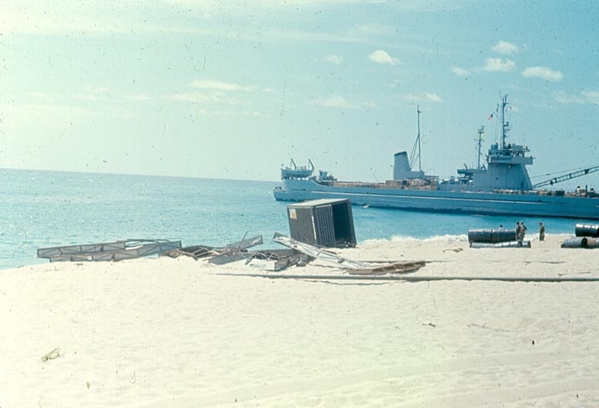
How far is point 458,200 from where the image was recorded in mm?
76875

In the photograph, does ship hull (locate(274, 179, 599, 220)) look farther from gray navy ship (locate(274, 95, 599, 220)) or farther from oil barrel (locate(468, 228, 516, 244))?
oil barrel (locate(468, 228, 516, 244))

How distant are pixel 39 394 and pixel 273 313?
4.36 metres

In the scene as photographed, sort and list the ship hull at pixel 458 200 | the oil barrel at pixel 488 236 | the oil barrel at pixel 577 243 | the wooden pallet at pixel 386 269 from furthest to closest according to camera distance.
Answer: the ship hull at pixel 458 200 < the oil barrel at pixel 488 236 < the oil barrel at pixel 577 243 < the wooden pallet at pixel 386 269

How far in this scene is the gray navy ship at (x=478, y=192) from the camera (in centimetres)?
7081

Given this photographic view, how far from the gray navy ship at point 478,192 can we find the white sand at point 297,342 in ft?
202

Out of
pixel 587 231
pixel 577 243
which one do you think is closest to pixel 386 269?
pixel 577 243

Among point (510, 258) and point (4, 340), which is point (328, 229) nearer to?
point (510, 258)

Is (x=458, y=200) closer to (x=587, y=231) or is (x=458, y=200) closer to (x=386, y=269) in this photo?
(x=587, y=231)

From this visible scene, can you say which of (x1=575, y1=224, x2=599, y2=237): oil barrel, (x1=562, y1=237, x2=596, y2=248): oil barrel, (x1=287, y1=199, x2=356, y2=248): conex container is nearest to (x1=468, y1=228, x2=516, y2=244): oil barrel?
(x1=562, y1=237, x2=596, y2=248): oil barrel

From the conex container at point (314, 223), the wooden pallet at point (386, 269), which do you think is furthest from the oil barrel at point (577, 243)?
the wooden pallet at point (386, 269)

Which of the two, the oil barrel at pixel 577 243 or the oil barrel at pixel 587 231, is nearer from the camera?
the oil barrel at pixel 577 243

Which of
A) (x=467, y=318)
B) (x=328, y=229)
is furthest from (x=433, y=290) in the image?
(x=328, y=229)

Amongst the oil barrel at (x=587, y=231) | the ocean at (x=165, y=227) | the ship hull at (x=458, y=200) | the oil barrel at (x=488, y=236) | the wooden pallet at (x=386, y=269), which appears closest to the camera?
the wooden pallet at (x=386, y=269)

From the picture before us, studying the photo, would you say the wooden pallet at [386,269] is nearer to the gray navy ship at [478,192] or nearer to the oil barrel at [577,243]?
the oil barrel at [577,243]
